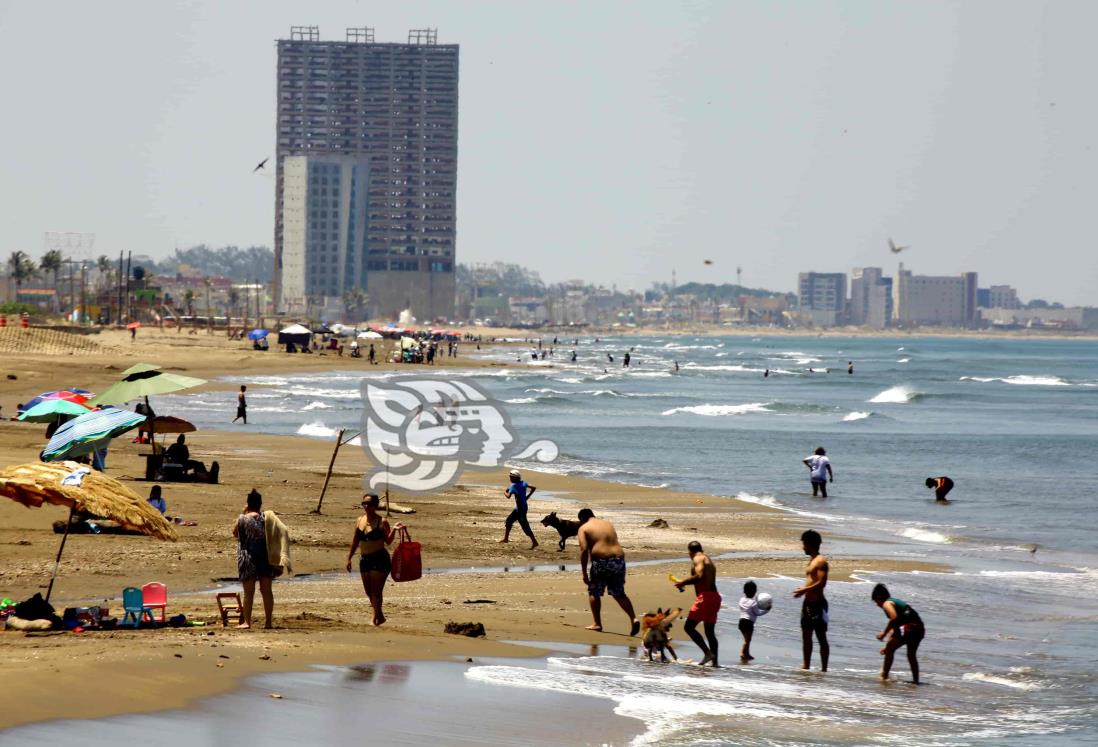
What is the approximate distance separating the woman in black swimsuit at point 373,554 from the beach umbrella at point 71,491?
210cm

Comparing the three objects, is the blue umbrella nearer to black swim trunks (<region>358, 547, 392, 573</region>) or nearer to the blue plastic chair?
the blue plastic chair

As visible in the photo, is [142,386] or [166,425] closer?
[142,386]

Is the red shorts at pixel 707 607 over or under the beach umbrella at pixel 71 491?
under

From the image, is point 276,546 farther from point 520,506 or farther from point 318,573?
point 520,506

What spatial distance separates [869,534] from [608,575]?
10.9 meters

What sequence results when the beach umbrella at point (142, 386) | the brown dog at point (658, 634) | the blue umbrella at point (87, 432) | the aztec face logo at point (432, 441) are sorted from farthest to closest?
the aztec face logo at point (432, 441) < the beach umbrella at point (142, 386) < the blue umbrella at point (87, 432) < the brown dog at point (658, 634)

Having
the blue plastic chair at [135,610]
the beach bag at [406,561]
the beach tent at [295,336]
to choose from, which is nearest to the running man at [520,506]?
the beach bag at [406,561]

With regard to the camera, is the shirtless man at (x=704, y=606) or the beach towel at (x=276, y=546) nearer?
the beach towel at (x=276, y=546)

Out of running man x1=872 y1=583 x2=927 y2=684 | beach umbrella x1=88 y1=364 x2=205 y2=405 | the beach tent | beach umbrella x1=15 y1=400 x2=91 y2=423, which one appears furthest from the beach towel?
the beach tent

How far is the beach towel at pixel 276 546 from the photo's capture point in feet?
39.7

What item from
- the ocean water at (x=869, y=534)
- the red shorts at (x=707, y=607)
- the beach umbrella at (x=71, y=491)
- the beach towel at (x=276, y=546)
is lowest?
the ocean water at (x=869, y=534)

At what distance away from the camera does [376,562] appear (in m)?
12.6

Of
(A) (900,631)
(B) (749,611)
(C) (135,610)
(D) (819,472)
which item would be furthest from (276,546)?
(D) (819,472)

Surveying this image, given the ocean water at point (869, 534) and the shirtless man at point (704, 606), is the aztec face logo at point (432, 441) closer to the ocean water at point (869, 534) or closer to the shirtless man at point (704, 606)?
the ocean water at point (869, 534)
